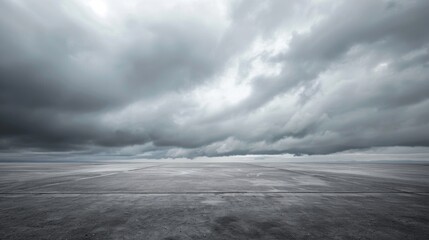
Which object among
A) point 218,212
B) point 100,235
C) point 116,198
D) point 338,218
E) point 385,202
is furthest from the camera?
point 116,198

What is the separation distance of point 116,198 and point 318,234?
8.68 m

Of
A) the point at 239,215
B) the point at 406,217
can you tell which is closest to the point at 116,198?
the point at 239,215

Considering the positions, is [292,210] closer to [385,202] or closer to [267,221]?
[267,221]

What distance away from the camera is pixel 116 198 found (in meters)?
8.99

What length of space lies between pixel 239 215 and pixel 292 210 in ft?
7.20

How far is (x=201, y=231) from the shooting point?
505 cm

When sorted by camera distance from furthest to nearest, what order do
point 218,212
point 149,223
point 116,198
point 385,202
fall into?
point 116,198, point 385,202, point 218,212, point 149,223

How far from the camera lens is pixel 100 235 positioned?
15.8ft

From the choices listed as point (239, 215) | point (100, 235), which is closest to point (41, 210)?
point (100, 235)

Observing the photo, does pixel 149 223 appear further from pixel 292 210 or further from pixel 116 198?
pixel 292 210

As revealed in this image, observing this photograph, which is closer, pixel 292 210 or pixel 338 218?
pixel 338 218

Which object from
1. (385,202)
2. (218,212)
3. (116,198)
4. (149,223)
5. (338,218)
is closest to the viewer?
(149,223)

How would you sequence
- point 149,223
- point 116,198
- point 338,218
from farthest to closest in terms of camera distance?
point 116,198 < point 338,218 < point 149,223

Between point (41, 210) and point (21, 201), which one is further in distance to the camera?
point (21, 201)
